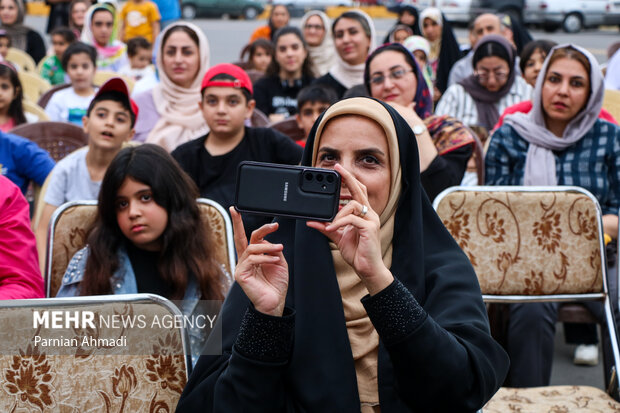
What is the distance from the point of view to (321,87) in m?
5.05

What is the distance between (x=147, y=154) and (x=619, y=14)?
65.6ft

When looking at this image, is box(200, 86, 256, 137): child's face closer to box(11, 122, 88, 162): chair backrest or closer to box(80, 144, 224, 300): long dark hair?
box(11, 122, 88, 162): chair backrest

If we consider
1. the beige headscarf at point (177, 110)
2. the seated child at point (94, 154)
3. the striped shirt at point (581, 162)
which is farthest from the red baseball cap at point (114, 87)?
the striped shirt at point (581, 162)

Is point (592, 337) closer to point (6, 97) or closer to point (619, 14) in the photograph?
point (6, 97)

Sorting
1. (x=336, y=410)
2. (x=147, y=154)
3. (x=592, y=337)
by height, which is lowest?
(x=592, y=337)

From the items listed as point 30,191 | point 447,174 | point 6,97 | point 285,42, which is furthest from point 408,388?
point 285,42

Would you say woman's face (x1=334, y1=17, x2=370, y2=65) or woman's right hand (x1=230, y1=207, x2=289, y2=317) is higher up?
woman's face (x1=334, y1=17, x2=370, y2=65)

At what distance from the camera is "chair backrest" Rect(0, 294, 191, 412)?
1.88 meters

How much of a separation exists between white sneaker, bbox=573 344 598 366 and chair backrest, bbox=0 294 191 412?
252 centimetres

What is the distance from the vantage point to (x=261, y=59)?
313 inches

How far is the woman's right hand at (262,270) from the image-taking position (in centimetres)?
163

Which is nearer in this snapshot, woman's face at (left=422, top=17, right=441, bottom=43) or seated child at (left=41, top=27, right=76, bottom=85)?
seated child at (left=41, top=27, right=76, bottom=85)

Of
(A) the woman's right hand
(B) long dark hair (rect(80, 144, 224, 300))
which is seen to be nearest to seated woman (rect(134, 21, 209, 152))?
(B) long dark hair (rect(80, 144, 224, 300))

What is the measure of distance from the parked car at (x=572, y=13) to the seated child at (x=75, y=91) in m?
16.7
